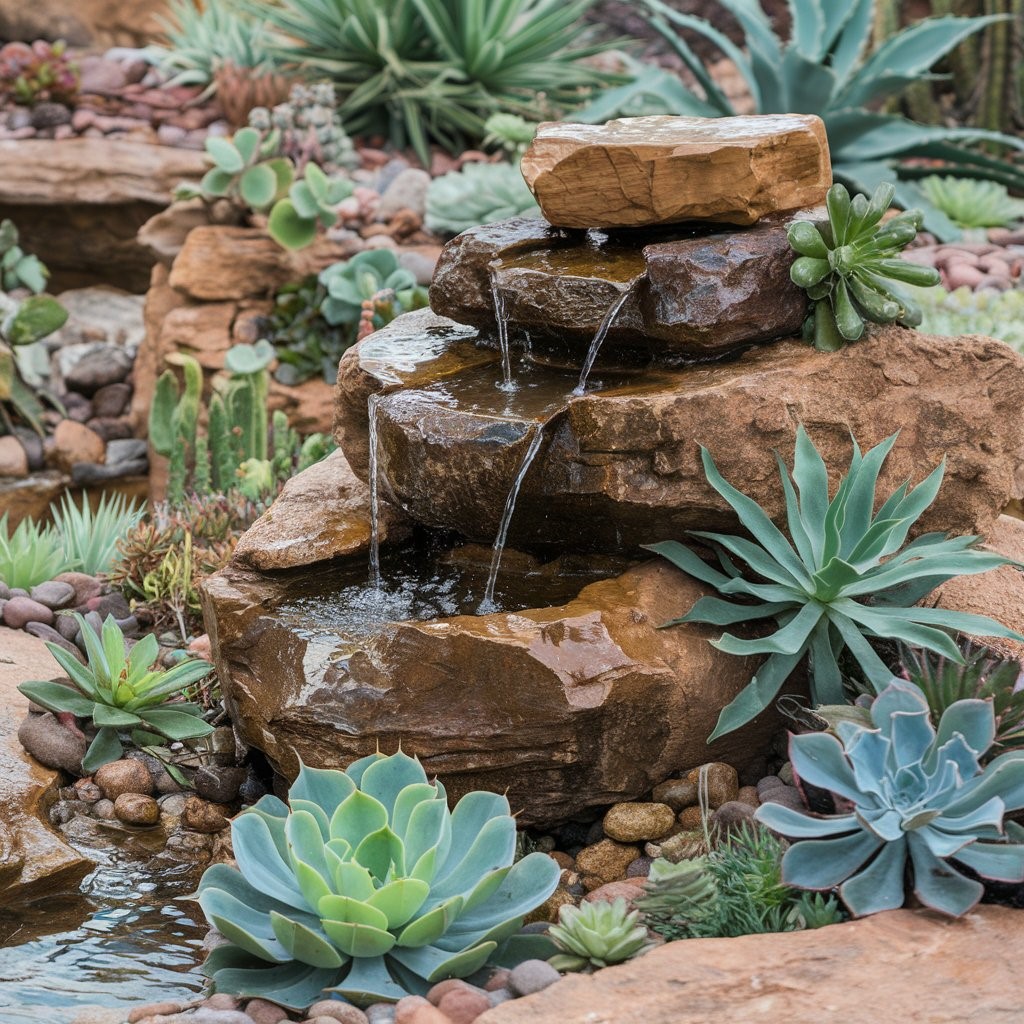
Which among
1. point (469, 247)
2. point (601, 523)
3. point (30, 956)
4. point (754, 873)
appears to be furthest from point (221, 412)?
point (754, 873)

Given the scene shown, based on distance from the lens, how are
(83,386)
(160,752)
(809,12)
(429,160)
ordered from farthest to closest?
(429,160) → (83,386) → (809,12) → (160,752)

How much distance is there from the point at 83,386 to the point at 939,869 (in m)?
7.35

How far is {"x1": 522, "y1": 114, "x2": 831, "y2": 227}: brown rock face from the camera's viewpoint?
3969mm

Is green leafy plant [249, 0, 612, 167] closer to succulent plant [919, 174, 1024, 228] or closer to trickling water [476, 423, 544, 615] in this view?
succulent plant [919, 174, 1024, 228]

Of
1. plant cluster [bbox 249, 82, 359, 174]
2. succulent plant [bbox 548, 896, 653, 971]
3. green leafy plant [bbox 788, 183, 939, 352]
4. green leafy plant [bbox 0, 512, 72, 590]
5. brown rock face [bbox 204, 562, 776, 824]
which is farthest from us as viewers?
plant cluster [bbox 249, 82, 359, 174]

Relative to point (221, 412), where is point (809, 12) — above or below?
above

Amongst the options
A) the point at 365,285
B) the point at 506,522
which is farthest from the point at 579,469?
the point at 365,285

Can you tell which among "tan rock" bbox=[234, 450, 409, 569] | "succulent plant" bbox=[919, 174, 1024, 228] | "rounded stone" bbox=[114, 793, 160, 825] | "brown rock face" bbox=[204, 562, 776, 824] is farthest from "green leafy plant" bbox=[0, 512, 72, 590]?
"succulent plant" bbox=[919, 174, 1024, 228]

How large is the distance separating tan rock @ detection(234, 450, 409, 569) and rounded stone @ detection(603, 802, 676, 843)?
47.0 inches

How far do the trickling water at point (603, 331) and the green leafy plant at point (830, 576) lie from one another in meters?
0.54

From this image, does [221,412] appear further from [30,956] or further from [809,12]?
[809,12]

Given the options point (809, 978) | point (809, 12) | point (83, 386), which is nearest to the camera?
point (809, 978)

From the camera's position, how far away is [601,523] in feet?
13.0

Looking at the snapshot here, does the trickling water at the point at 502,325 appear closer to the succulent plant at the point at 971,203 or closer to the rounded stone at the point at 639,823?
the rounded stone at the point at 639,823
